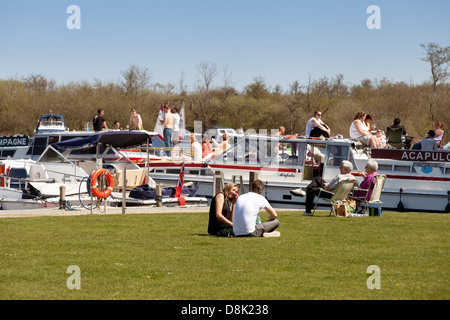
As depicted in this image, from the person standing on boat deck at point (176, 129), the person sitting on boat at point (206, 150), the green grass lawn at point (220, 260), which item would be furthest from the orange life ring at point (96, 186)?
the person standing on boat deck at point (176, 129)

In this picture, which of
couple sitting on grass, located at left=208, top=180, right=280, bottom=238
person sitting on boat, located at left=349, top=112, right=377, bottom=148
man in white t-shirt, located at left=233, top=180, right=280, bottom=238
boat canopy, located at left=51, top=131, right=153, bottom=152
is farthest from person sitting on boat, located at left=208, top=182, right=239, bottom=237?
boat canopy, located at left=51, top=131, right=153, bottom=152

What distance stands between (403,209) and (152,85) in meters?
60.5

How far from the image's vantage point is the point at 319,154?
24859 mm

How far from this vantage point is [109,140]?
86.8 ft

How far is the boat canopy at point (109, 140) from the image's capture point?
2594 centimetres

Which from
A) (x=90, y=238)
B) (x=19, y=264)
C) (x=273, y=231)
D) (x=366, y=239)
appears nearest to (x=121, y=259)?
(x=19, y=264)

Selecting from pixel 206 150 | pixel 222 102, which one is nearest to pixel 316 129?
pixel 206 150

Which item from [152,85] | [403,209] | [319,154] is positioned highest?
[152,85]

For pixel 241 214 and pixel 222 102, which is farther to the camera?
pixel 222 102

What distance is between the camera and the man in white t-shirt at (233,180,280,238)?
13.0 meters

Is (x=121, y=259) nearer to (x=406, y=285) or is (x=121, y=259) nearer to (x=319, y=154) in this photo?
(x=406, y=285)

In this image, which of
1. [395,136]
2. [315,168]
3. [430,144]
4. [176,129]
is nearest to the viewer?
[430,144]

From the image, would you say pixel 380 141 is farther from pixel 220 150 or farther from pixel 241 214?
pixel 241 214

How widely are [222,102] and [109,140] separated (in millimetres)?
51357
